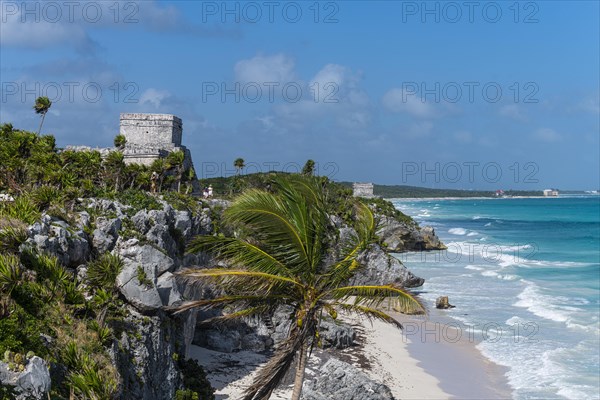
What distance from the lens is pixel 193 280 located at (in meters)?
10.7

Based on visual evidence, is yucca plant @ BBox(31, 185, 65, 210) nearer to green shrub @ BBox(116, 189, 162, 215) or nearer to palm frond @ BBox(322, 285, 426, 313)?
green shrub @ BBox(116, 189, 162, 215)

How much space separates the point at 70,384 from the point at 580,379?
1817cm

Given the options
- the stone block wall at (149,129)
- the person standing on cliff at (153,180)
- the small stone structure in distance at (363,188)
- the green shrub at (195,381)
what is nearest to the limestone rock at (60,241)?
the green shrub at (195,381)

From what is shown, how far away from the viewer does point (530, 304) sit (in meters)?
34.1

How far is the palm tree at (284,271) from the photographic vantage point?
10.9 metres

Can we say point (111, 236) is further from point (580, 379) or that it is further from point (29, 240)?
point (580, 379)

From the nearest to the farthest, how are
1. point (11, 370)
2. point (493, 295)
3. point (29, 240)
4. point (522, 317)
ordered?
point (11, 370), point (29, 240), point (522, 317), point (493, 295)

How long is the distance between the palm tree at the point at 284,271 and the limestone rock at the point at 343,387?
246 inches

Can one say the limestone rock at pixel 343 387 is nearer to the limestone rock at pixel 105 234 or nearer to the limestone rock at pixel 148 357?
the limestone rock at pixel 148 357

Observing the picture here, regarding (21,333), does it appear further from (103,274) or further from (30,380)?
(103,274)

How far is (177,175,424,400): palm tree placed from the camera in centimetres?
1093

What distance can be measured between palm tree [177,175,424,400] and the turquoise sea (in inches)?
458

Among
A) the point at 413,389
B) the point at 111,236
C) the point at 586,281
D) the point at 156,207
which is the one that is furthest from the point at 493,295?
the point at 111,236
